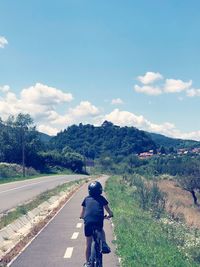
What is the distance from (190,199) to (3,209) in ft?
109

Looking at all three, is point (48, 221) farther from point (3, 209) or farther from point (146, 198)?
point (146, 198)

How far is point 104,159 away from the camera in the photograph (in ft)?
434

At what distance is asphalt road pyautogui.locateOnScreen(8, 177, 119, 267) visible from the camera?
10.0 m

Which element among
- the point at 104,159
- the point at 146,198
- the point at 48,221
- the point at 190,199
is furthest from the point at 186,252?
the point at 104,159

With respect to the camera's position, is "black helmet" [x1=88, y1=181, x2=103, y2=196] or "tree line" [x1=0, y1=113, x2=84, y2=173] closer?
"black helmet" [x1=88, y1=181, x2=103, y2=196]

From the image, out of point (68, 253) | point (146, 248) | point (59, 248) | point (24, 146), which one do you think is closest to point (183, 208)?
point (59, 248)

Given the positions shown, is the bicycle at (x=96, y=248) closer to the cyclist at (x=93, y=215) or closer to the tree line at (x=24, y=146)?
the cyclist at (x=93, y=215)

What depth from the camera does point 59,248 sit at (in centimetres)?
1189

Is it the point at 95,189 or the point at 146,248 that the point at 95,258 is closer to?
the point at 95,189

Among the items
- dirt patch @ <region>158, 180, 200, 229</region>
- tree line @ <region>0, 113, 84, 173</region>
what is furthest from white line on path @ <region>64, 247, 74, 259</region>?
tree line @ <region>0, 113, 84, 173</region>

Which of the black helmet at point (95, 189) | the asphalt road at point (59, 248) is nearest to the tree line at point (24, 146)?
the asphalt road at point (59, 248)

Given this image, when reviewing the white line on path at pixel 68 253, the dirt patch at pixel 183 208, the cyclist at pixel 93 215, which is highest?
the cyclist at pixel 93 215

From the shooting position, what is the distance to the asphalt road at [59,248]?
1003 centimetres

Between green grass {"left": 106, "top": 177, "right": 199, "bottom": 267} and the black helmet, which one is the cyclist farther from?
green grass {"left": 106, "top": 177, "right": 199, "bottom": 267}
